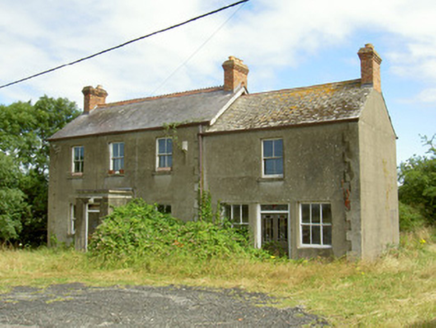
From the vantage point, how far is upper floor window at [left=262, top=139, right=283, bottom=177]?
18.2 m

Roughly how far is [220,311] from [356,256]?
8.00m

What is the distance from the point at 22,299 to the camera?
1084 centimetres

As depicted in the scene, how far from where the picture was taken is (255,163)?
18594mm

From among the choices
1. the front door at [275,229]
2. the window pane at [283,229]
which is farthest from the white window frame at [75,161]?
the window pane at [283,229]

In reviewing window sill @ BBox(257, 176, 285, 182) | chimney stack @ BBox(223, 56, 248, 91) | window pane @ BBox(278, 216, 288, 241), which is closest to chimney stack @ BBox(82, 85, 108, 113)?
chimney stack @ BBox(223, 56, 248, 91)

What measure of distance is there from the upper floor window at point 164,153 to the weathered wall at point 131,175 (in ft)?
0.70

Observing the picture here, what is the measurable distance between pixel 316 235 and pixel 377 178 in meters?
3.58

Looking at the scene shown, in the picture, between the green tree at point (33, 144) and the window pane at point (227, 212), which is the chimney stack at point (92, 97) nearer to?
the green tree at point (33, 144)

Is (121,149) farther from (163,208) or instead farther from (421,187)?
(421,187)

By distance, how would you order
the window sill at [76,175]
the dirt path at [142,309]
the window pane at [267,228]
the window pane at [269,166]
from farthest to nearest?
the window sill at [76,175]
the window pane at [269,166]
the window pane at [267,228]
the dirt path at [142,309]

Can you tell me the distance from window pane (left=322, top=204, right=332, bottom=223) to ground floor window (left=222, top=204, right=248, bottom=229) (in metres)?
3.03

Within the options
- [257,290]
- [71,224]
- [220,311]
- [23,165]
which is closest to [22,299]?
[220,311]

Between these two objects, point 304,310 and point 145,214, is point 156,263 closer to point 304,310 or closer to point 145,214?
point 145,214

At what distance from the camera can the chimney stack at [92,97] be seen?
86.1 feet
